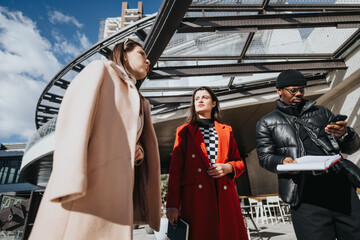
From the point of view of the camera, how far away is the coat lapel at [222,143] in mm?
1914

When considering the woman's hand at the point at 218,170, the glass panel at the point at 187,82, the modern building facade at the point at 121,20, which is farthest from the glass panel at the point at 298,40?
the modern building facade at the point at 121,20

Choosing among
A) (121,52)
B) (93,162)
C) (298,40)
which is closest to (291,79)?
(121,52)

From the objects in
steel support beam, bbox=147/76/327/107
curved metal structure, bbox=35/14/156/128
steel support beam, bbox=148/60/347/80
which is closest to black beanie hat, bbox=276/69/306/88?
curved metal structure, bbox=35/14/156/128

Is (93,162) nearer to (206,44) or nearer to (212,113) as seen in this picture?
(212,113)

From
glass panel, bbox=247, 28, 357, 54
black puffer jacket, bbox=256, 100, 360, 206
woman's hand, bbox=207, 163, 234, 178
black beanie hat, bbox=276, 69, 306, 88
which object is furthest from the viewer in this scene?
glass panel, bbox=247, 28, 357, 54

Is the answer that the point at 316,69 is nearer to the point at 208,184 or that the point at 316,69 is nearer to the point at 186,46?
the point at 186,46

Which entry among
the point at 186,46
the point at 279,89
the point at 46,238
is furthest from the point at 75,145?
the point at 186,46

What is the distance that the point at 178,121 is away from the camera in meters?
Answer: 9.47

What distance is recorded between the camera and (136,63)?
146cm

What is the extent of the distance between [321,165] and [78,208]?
1326 mm

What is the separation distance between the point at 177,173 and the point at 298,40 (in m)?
5.67

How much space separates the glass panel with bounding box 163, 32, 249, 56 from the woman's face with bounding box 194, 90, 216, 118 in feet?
10.2

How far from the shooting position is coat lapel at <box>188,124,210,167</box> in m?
1.85

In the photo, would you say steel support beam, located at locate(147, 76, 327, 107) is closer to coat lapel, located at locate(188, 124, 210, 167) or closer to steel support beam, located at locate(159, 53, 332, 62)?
steel support beam, located at locate(159, 53, 332, 62)
